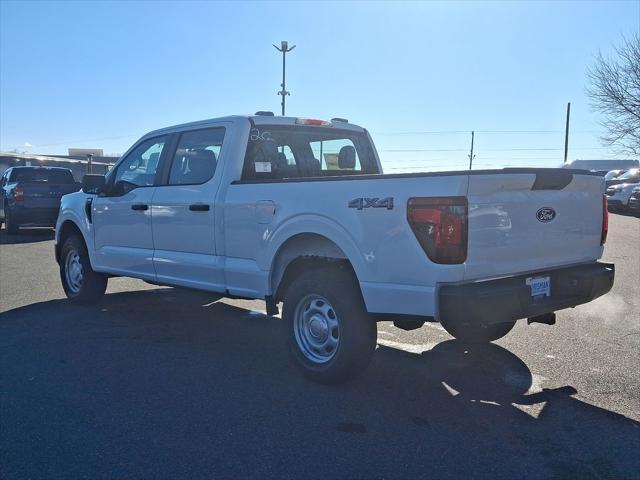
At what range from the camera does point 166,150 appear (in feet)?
19.7

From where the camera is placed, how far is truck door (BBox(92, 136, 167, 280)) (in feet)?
19.9

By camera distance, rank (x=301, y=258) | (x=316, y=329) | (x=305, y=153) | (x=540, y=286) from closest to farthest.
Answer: (x=540, y=286), (x=316, y=329), (x=301, y=258), (x=305, y=153)

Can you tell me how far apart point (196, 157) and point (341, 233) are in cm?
218

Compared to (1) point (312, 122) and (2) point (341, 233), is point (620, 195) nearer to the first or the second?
(1) point (312, 122)

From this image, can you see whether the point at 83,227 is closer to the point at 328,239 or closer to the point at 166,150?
the point at 166,150

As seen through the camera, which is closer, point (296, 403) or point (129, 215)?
point (296, 403)

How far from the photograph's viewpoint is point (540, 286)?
4.10 m

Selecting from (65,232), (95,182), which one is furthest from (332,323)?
(65,232)

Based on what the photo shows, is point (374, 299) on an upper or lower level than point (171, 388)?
upper

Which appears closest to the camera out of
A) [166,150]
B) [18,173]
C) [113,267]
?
[166,150]

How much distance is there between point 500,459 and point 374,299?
1.27 metres

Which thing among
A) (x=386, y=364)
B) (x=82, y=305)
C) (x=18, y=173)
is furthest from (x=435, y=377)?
(x=18, y=173)

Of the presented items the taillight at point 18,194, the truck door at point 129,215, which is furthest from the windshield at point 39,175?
the truck door at point 129,215

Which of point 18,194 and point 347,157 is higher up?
point 347,157
